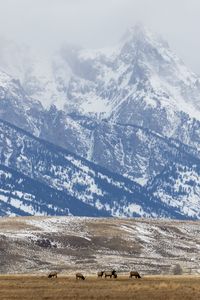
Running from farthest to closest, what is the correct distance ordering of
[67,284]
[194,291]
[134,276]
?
1. [134,276]
2. [67,284]
3. [194,291]

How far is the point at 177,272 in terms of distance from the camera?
173125 mm

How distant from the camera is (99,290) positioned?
90.1 meters

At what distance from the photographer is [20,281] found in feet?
342

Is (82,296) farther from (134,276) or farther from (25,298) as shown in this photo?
(134,276)

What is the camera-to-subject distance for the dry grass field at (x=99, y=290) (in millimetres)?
83750

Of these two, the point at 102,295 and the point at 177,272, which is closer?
the point at 102,295

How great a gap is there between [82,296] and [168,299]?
796cm

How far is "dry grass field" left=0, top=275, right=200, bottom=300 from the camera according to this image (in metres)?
83.8

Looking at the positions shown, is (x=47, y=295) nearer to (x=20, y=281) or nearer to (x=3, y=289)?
(x=3, y=289)

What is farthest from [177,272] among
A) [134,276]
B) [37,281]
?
A: [37,281]

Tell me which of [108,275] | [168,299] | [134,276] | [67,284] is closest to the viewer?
[168,299]

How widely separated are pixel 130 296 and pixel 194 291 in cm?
695

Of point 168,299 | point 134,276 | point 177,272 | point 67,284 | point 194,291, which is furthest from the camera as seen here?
point 177,272

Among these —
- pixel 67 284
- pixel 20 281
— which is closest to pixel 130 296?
pixel 67 284
